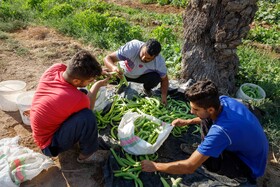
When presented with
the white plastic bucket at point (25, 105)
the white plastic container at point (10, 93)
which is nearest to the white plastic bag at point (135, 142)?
the white plastic bucket at point (25, 105)

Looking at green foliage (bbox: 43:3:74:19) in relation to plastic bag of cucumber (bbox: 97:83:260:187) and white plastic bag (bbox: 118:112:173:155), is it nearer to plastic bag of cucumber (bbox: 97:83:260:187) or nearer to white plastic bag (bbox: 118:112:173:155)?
plastic bag of cucumber (bbox: 97:83:260:187)

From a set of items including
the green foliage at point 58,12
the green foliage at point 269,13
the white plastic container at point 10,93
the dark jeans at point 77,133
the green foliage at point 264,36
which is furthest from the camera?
the green foliage at point 269,13

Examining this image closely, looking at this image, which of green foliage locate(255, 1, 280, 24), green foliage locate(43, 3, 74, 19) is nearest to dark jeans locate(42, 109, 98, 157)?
green foliage locate(43, 3, 74, 19)

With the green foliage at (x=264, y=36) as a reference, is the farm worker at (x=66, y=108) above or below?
above

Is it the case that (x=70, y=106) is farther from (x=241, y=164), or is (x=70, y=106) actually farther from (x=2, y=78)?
(x=2, y=78)

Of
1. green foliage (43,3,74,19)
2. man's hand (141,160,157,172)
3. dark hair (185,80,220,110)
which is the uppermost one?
dark hair (185,80,220,110)

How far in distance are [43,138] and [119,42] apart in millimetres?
3831

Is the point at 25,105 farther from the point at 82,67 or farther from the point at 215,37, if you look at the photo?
the point at 215,37

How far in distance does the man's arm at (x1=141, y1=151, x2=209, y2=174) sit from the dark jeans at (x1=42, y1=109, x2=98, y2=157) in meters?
0.65

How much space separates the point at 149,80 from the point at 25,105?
1.82m

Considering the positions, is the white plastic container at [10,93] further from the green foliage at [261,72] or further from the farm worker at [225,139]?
the green foliage at [261,72]

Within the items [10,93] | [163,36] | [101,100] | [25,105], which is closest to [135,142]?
[101,100]

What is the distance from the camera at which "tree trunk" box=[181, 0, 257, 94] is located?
4469 mm

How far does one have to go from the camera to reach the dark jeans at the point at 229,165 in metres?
3.15
